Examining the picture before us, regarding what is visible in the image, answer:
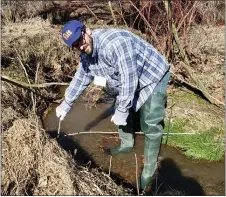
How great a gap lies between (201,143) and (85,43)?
→ 237 cm

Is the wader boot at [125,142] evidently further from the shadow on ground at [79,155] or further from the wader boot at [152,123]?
the wader boot at [152,123]

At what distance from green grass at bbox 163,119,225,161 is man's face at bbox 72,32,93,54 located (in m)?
2.19

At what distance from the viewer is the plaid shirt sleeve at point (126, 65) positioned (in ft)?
10.8

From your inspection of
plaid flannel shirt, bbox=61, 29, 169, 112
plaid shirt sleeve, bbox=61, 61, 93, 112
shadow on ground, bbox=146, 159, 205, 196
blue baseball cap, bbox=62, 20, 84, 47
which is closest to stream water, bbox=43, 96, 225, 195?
shadow on ground, bbox=146, 159, 205, 196

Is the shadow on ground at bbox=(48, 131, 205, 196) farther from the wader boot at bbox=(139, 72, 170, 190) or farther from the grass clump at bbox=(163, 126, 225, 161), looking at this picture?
the grass clump at bbox=(163, 126, 225, 161)

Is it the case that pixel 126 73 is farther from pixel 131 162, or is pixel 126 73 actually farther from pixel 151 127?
pixel 131 162

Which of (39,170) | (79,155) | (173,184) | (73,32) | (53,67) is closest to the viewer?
(73,32)

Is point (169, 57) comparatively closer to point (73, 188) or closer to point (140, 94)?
point (140, 94)

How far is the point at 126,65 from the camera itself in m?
3.30

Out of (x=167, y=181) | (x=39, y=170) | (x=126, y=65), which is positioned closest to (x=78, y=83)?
(x=126, y=65)

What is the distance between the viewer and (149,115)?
12.7 feet

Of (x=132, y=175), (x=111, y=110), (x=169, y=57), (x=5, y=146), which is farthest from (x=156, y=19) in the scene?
(x=5, y=146)

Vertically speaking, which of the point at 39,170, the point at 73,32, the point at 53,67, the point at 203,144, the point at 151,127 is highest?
the point at 73,32

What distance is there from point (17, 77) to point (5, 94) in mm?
669
